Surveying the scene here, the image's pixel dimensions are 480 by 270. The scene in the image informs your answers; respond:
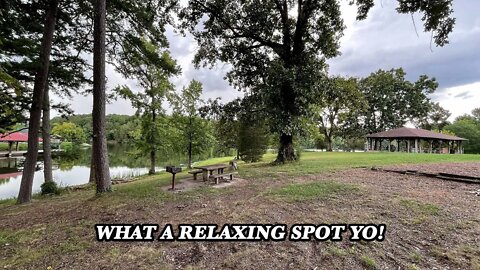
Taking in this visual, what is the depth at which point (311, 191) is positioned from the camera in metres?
5.96

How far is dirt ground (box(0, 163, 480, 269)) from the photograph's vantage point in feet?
10.0

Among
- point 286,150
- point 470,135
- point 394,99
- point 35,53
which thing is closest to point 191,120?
point 286,150

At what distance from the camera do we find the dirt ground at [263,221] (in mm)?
3061

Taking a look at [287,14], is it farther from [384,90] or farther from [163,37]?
[384,90]

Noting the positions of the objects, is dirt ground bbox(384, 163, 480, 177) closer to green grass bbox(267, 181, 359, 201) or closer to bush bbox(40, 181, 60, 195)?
green grass bbox(267, 181, 359, 201)

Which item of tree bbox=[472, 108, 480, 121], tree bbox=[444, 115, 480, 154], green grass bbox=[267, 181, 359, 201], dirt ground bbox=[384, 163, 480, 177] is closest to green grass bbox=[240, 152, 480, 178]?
dirt ground bbox=[384, 163, 480, 177]

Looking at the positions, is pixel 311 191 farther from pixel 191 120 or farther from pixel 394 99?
pixel 394 99

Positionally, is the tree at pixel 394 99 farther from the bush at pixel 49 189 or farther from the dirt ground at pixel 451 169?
the bush at pixel 49 189

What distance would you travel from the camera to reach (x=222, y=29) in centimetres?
1152

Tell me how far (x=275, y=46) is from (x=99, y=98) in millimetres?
8286

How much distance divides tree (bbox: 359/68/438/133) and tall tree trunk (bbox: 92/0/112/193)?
3436cm

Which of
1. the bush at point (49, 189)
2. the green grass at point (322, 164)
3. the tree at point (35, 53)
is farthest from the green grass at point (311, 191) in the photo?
the bush at point (49, 189)

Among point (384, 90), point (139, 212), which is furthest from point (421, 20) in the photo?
point (384, 90)

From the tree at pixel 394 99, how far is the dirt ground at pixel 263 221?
32417 millimetres
